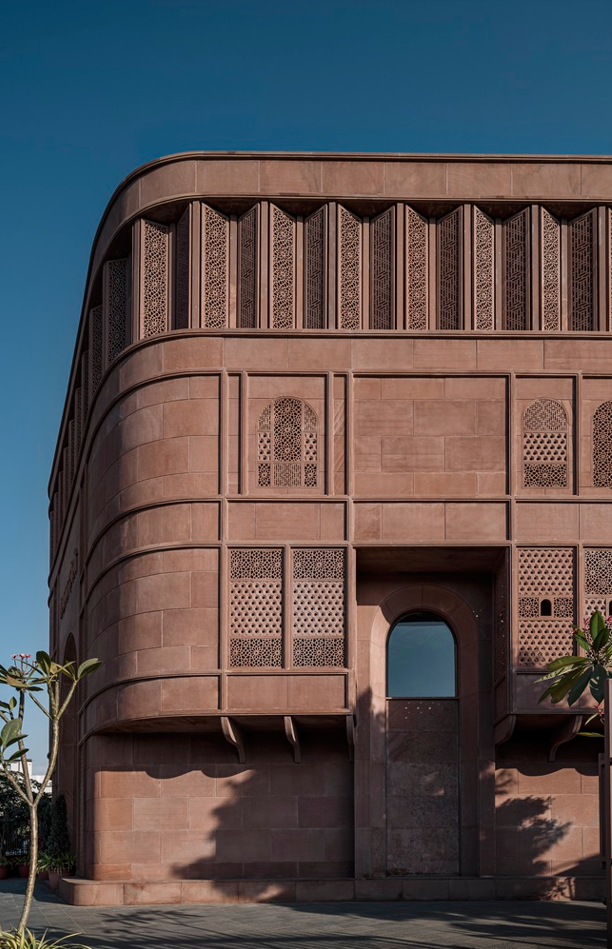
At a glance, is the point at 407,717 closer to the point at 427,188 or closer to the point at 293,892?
the point at 293,892

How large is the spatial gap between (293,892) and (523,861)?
377 cm

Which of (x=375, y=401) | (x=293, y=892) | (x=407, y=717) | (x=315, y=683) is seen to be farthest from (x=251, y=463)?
(x=293, y=892)

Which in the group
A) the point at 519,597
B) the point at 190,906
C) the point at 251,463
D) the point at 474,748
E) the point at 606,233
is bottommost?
the point at 190,906

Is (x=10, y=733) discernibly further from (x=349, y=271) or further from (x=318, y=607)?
(x=349, y=271)

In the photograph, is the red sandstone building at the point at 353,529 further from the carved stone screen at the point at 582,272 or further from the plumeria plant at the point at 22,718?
the plumeria plant at the point at 22,718

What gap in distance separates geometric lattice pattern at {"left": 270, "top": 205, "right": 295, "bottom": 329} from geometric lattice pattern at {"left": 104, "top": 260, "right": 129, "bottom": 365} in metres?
2.96

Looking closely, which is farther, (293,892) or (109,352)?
(109,352)

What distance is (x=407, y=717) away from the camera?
21781 mm

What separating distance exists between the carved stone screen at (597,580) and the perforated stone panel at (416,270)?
15.2 feet

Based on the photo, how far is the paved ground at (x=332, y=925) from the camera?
15820mm

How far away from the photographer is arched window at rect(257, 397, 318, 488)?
69.1 feet

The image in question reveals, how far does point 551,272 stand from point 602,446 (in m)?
3.08

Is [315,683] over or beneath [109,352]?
beneath

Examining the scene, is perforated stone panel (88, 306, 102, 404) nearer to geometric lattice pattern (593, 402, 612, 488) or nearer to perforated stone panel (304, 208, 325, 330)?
perforated stone panel (304, 208, 325, 330)
